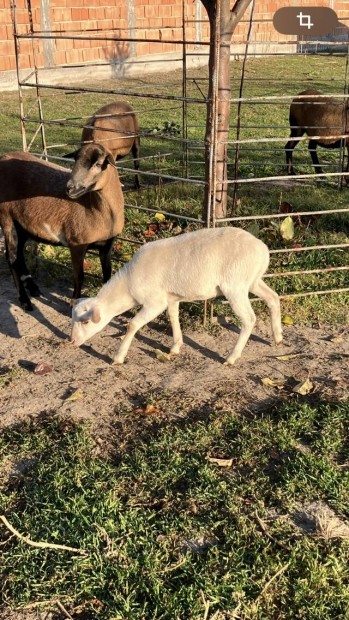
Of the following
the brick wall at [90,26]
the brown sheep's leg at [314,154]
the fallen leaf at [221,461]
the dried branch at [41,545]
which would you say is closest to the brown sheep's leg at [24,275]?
the fallen leaf at [221,461]

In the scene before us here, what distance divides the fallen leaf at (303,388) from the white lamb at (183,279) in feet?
1.87

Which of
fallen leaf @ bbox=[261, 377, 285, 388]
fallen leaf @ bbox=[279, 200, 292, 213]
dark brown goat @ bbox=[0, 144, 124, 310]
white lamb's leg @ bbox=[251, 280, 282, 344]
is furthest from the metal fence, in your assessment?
fallen leaf @ bbox=[261, 377, 285, 388]

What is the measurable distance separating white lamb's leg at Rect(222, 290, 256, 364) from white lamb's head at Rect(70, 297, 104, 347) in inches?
37.9

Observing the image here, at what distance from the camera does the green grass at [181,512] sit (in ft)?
9.36

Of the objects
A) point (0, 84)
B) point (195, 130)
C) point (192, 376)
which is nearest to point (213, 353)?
point (192, 376)

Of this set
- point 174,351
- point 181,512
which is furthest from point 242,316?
point 181,512

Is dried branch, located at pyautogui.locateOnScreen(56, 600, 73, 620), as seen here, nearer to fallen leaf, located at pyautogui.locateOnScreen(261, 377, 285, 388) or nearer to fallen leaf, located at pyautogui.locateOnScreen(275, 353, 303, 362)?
fallen leaf, located at pyautogui.locateOnScreen(261, 377, 285, 388)

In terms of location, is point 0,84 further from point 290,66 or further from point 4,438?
point 4,438

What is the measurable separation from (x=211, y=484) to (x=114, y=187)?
3.00 m

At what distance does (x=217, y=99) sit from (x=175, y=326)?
1.75 m

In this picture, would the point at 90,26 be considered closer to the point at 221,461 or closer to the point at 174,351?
the point at 174,351

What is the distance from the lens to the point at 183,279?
4633 millimetres

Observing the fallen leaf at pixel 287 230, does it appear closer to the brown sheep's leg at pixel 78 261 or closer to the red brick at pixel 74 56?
the brown sheep's leg at pixel 78 261

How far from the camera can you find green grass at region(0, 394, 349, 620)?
285 cm
